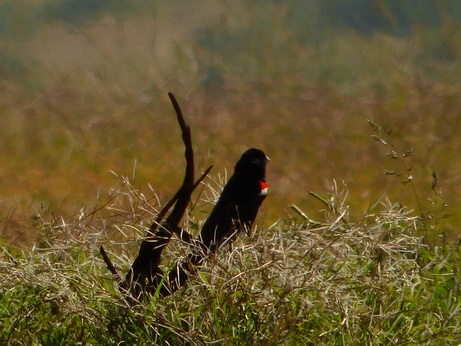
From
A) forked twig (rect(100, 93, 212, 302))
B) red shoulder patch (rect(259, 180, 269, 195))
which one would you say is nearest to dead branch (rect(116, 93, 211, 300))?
forked twig (rect(100, 93, 212, 302))

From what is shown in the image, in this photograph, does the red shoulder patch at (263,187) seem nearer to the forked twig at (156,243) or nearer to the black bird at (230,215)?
the black bird at (230,215)

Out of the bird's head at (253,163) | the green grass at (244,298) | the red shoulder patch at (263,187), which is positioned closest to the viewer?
the green grass at (244,298)

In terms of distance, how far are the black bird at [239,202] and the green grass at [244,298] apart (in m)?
0.08

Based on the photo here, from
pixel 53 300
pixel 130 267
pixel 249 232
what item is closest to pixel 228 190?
pixel 249 232

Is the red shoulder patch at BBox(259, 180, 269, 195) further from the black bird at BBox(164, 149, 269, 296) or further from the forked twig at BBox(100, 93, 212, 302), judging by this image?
the forked twig at BBox(100, 93, 212, 302)

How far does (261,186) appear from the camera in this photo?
3449 millimetres

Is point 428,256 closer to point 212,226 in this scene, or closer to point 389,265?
point 389,265

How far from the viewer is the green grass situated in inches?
104

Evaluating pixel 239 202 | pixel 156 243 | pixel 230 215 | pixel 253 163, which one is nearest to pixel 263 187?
pixel 253 163

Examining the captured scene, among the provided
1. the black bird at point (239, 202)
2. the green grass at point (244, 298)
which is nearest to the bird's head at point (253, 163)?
the black bird at point (239, 202)

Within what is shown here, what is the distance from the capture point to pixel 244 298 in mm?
2672

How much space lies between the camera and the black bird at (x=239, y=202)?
9.48ft

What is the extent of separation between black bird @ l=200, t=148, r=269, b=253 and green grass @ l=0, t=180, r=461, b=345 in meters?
0.08

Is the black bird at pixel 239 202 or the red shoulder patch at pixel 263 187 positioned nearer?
the black bird at pixel 239 202
